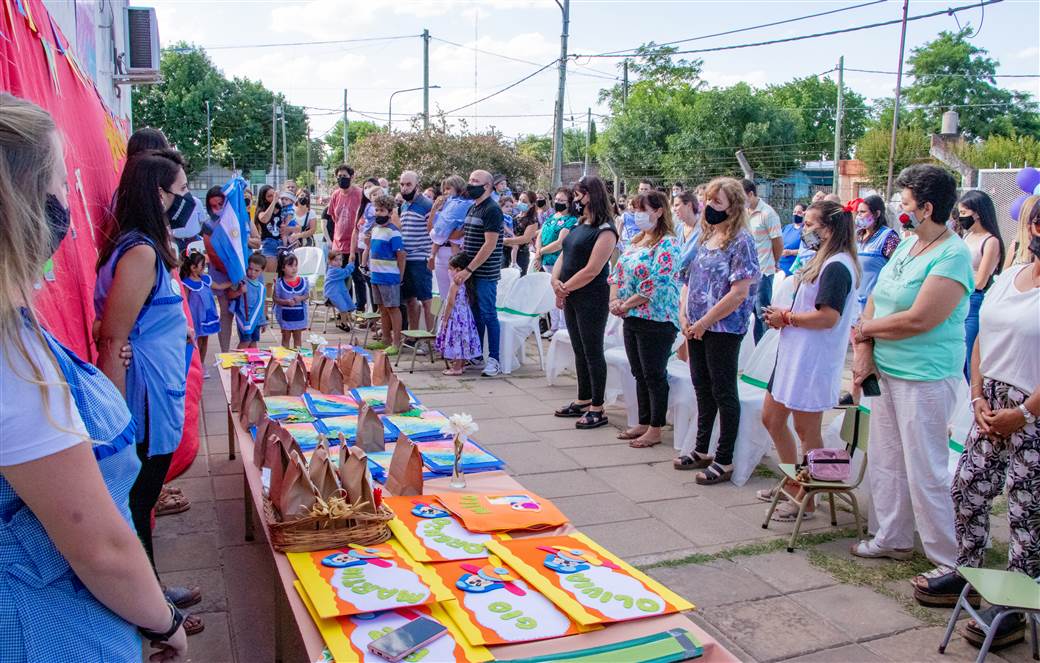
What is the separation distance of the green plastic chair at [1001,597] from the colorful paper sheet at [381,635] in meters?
1.85

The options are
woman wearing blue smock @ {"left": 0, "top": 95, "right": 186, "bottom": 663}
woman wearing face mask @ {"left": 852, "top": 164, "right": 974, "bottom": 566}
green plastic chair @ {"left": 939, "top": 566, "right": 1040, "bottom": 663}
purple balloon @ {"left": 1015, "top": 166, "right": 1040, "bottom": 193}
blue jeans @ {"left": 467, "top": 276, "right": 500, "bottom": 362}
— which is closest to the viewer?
woman wearing blue smock @ {"left": 0, "top": 95, "right": 186, "bottom": 663}

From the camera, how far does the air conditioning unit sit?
26.3 feet

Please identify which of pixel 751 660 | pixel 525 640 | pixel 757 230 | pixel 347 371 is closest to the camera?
pixel 525 640

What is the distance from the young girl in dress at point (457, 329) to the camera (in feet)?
25.5

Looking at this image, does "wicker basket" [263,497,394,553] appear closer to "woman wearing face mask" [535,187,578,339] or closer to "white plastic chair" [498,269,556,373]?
"white plastic chair" [498,269,556,373]

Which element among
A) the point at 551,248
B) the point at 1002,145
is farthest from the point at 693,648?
the point at 1002,145

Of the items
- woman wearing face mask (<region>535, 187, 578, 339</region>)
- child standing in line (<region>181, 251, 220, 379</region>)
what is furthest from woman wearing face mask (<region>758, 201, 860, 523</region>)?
woman wearing face mask (<region>535, 187, 578, 339</region>)

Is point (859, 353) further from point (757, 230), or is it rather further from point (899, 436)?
point (757, 230)

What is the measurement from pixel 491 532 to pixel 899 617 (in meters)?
1.90

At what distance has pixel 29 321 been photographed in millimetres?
1207

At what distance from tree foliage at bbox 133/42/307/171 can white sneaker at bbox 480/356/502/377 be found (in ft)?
141

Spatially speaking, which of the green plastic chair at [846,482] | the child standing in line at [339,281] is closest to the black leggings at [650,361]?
the green plastic chair at [846,482]

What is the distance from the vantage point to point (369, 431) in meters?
3.25

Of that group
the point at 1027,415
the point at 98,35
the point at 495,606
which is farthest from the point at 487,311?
the point at 495,606
